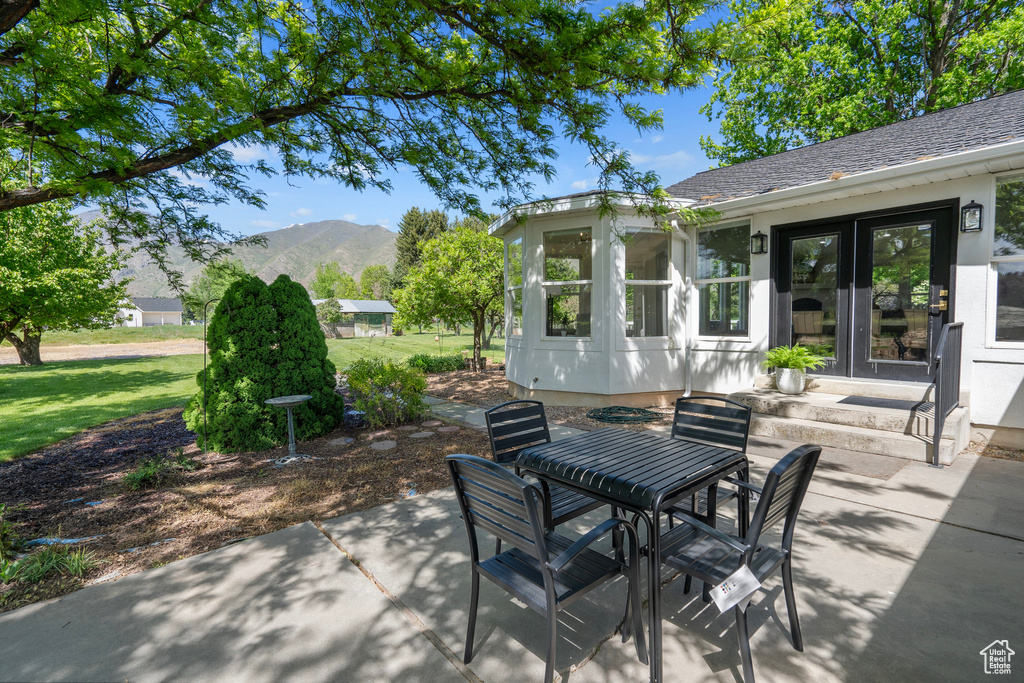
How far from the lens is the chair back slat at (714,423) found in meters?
3.09

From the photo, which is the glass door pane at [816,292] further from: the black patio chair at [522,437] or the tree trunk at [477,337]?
the tree trunk at [477,337]

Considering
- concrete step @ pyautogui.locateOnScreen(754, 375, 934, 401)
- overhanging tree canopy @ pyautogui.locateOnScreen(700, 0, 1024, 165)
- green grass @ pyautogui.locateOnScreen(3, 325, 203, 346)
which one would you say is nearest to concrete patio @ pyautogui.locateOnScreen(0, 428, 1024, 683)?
concrete step @ pyautogui.locateOnScreen(754, 375, 934, 401)

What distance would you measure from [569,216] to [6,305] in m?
16.3

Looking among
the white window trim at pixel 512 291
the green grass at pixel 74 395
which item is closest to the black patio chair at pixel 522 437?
the white window trim at pixel 512 291

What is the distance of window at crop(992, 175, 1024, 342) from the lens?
484 centimetres

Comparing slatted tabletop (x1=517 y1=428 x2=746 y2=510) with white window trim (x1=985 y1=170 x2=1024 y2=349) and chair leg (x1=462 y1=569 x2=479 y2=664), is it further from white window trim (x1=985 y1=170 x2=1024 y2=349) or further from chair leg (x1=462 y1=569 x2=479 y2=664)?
white window trim (x1=985 y1=170 x2=1024 y2=349)

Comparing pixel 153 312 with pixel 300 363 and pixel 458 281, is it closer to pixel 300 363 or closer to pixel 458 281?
pixel 458 281

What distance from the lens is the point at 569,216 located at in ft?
25.1

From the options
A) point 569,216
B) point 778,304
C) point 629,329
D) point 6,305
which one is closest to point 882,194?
point 778,304

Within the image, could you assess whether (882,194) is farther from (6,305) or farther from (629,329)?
(6,305)

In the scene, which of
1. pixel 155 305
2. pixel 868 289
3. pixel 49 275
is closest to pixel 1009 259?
pixel 868 289

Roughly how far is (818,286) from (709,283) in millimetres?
1602

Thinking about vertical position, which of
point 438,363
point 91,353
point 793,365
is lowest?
point 91,353

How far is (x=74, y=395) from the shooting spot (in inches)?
412
